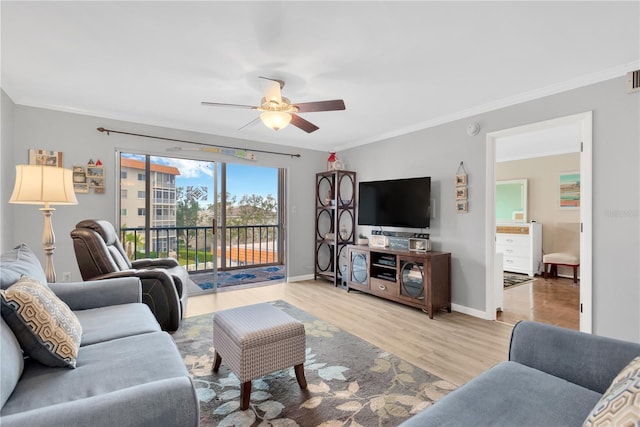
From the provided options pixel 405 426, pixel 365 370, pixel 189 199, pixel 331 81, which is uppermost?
pixel 331 81

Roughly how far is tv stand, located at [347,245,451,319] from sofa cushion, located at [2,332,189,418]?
8.99 feet

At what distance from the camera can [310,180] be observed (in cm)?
529

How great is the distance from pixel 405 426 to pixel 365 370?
1262 mm

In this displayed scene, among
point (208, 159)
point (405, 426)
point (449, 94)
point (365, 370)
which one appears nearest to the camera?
point (405, 426)

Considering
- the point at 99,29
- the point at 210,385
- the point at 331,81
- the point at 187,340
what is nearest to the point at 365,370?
the point at 210,385

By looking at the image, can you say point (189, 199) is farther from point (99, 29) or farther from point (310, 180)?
point (99, 29)

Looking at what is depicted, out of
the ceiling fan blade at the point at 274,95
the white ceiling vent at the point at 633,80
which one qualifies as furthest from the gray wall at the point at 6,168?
the white ceiling vent at the point at 633,80

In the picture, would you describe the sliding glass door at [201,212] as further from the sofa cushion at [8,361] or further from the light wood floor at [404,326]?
the sofa cushion at [8,361]

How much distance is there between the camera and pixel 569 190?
217 inches

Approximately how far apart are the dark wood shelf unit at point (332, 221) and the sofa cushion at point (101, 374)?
3.53 metres

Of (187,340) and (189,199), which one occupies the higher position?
(189,199)

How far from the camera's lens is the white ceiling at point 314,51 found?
1.79 m

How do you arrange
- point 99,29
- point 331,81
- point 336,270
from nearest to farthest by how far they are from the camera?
1. point 99,29
2. point 331,81
3. point 336,270

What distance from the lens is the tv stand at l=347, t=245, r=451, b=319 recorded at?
344 cm
